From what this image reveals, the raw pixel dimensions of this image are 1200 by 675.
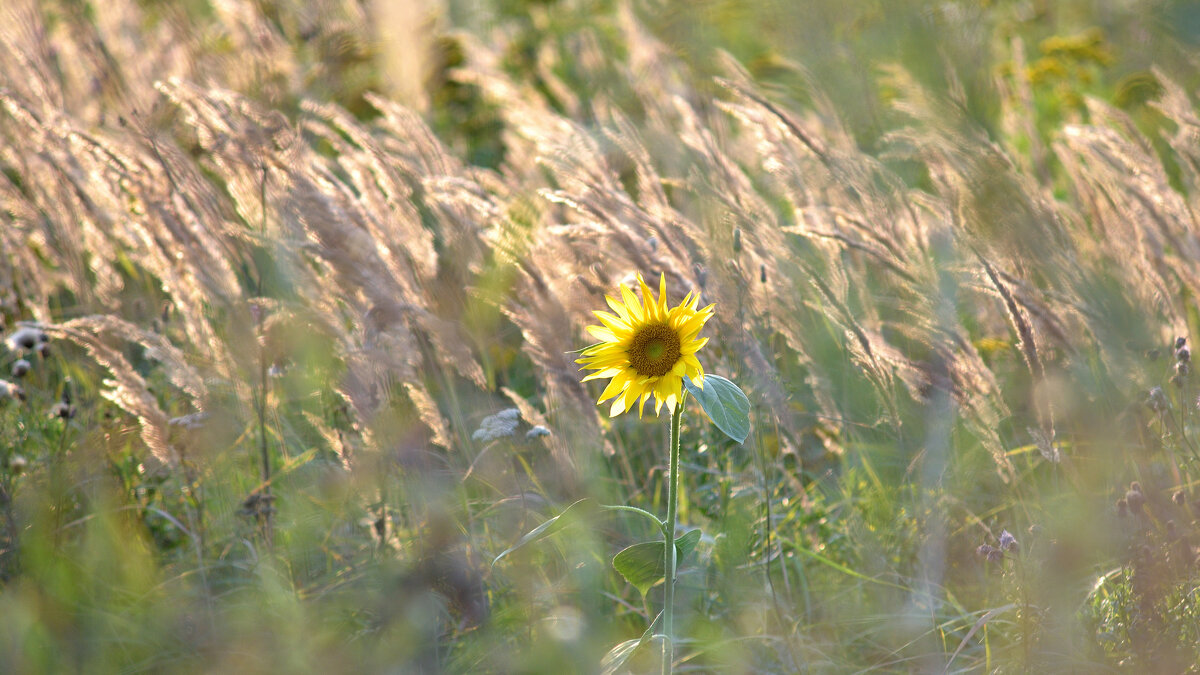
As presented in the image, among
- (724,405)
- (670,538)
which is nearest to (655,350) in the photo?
(724,405)

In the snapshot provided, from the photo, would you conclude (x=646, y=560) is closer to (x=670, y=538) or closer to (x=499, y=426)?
(x=670, y=538)

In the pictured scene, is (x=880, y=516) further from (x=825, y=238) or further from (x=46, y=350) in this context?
(x=46, y=350)

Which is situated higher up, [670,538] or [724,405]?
[724,405]

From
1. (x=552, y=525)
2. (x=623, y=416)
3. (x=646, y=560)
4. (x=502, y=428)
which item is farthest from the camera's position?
(x=623, y=416)

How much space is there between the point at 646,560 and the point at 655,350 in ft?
0.99

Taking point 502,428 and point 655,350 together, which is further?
point 502,428

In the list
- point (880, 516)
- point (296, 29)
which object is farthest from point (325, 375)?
point (296, 29)

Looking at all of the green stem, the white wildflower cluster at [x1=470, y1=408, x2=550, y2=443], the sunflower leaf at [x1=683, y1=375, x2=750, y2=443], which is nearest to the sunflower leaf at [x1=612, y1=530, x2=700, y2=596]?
the green stem

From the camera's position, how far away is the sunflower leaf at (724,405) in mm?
1172

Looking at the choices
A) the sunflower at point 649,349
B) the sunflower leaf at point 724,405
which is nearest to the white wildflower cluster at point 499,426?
the sunflower at point 649,349

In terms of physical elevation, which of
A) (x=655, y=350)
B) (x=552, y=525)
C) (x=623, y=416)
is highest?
(x=655, y=350)

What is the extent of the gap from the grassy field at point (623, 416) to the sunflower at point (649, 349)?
1.27 ft

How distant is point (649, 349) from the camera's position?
4.24 ft

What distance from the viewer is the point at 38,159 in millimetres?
2670
